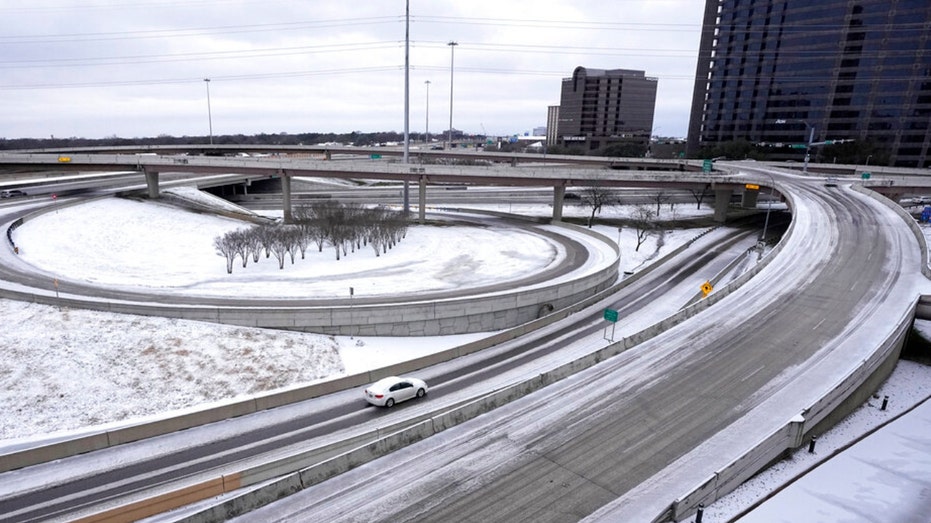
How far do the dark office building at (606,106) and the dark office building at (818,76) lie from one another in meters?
48.6

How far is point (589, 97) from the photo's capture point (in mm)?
188750

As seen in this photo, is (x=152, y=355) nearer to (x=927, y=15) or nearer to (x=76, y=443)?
(x=76, y=443)

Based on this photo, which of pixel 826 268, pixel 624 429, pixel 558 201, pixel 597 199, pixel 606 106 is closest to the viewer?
pixel 624 429

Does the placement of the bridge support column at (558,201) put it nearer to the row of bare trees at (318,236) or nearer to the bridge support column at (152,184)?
the row of bare trees at (318,236)

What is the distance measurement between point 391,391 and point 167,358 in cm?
1175

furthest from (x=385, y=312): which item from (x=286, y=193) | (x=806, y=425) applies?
(x=286, y=193)

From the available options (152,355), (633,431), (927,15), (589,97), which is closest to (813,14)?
(927,15)

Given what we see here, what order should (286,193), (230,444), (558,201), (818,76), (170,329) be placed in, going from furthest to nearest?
(818,76), (558,201), (286,193), (170,329), (230,444)

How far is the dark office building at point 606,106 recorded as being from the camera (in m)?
187

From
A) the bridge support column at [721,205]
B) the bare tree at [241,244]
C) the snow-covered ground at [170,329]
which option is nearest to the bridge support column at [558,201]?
the snow-covered ground at [170,329]

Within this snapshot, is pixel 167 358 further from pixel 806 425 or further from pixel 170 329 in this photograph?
pixel 806 425

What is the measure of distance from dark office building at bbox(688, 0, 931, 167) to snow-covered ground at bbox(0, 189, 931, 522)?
101257 mm

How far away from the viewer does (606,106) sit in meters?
189

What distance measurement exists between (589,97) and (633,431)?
189342mm
